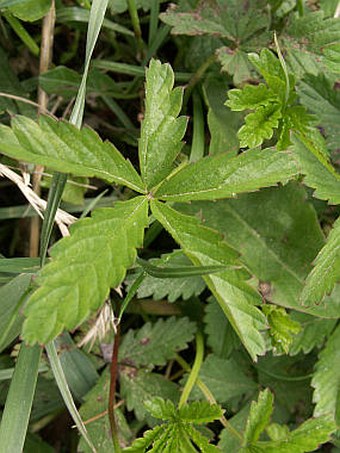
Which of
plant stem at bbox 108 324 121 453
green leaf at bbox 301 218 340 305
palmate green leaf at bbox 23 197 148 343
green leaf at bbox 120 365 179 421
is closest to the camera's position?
palmate green leaf at bbox 23 197 148 343

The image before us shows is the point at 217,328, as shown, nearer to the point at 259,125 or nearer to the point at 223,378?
the point at 223,378

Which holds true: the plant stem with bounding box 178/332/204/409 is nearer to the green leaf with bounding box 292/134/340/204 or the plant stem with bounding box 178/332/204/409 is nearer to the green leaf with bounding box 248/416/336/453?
the green leaf with bounding box 248/416/336/453

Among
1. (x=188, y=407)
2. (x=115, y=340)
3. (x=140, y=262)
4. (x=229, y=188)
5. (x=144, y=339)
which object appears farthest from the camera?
(x=144, y=339)

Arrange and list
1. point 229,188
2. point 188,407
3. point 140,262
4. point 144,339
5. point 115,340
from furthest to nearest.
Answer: point 144,339 < point 115,340 < point 188,407 < point 140,262 < point 229,188

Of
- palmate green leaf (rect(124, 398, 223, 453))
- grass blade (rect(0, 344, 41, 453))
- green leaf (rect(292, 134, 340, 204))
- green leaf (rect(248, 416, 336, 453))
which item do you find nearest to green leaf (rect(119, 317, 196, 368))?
palmate green leaf (rect(124, 398, 223, 453))

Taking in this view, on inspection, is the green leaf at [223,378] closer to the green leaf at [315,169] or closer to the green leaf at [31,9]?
the green leaf at [315,169]

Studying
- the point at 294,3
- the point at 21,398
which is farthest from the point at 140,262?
the point at 294,3

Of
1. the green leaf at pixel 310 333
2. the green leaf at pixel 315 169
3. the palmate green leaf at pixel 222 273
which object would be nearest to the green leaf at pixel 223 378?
the green leaf at pixel 310 333

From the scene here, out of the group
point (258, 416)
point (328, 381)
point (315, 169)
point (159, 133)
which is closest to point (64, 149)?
point (159, 133)

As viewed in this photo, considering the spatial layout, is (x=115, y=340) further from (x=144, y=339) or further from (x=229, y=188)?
(x=229, y=188)
